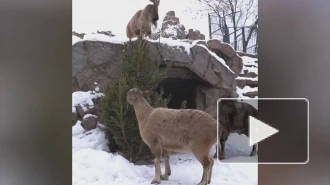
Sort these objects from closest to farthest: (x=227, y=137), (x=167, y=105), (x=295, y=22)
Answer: (x=295, y=22) → (x=227, y=137) → (x=167, y=105)

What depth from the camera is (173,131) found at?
125cm

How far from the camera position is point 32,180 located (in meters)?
1.04

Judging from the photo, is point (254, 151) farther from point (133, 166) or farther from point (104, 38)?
point (104, 38)

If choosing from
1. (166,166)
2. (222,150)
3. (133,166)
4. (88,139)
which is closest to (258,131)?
(222,150)

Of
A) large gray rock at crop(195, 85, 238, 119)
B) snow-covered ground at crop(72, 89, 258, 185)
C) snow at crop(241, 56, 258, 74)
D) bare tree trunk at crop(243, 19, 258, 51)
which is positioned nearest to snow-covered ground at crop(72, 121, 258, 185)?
snow-covered ground at crop(72, 89, 258, 185)

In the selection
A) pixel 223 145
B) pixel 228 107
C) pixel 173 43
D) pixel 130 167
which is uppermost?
pixel 173 43

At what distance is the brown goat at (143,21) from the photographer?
1197 millimetres

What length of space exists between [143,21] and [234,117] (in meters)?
0.49

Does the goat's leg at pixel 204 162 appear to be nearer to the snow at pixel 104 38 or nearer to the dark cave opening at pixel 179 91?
the dark cave opening at pixel 179 91

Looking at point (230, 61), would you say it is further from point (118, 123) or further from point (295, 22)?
point (118, 123)

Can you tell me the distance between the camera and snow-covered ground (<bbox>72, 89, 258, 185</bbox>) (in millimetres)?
1101

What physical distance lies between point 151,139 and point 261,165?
1.34 ft

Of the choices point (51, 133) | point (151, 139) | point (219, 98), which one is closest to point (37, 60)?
point (51, 133)

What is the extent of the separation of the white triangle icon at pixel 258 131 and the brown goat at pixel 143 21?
514 mm
